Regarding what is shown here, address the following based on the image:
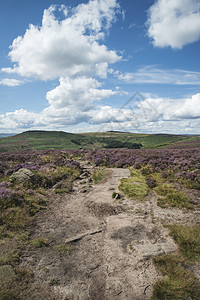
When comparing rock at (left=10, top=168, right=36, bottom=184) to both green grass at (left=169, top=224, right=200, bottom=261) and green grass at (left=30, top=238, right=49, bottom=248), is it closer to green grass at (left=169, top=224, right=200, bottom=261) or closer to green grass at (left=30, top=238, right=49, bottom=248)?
green grass at (left=30, top=238, right=49, bottom=248)

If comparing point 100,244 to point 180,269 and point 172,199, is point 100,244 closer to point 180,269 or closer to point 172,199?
point 180,269

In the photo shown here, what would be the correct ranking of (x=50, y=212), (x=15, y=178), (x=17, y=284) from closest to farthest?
(x=17, y=284) < (x=50, y=212) < (x=15, y=178)

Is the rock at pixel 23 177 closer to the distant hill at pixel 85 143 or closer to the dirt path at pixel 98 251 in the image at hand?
the dirt path at pixel 98 251

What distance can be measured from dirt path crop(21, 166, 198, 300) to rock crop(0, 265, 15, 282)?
0.57 m

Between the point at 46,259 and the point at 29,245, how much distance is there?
1.28 m

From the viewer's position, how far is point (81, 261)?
6.28 meters

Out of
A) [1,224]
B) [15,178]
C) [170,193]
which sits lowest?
[170,193]

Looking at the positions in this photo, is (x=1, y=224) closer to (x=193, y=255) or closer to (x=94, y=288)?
(x=94, y=288)

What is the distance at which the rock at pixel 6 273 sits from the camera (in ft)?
16.7

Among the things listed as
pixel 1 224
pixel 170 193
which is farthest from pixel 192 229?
pixel 1 224

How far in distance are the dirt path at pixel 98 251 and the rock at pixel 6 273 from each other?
0.57m

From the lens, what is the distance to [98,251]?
6.89m

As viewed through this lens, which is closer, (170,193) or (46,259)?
(46,259)

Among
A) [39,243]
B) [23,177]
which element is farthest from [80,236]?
[23,177]
